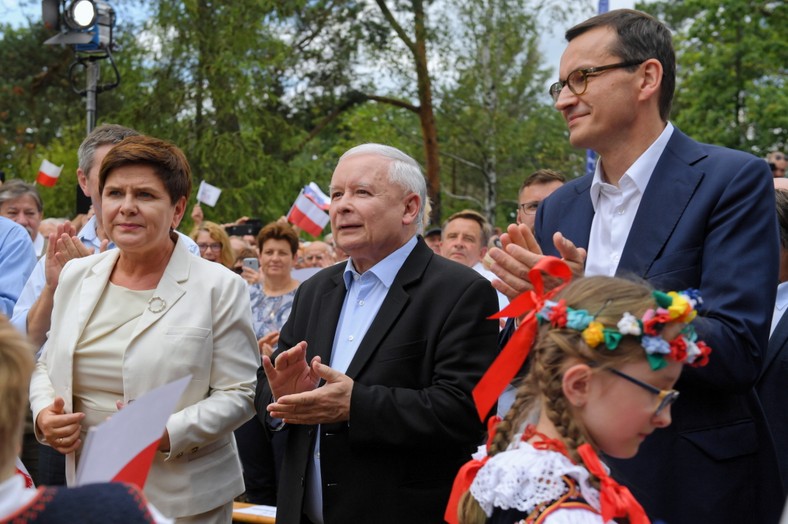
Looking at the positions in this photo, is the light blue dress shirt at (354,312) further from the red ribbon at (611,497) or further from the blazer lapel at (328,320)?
the red ribbon at (611,497)

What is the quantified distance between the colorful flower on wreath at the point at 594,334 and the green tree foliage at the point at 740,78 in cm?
2417

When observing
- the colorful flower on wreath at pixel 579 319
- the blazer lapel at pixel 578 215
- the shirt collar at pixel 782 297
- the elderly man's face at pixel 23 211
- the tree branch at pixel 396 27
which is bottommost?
the shirt collar at pixel 782 297

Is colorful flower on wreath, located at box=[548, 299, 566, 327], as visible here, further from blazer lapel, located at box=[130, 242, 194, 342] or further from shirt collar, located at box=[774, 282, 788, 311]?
shirt collar, located at box=[774, 282, 788, 311]

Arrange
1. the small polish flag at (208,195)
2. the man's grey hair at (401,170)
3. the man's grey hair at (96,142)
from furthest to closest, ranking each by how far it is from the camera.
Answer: the small polish flag at (208,195), the man's grey hair at (96,142), the man's grey hair at (401,170)

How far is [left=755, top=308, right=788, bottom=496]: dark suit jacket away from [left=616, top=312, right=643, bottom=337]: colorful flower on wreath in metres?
1.47

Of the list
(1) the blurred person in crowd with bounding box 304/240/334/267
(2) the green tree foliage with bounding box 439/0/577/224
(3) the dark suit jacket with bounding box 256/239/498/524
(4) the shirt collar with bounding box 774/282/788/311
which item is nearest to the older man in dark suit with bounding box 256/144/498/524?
(3) the dark suit jacket with bounding box 256/239/498/524

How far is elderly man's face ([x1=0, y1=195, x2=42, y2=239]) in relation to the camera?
6695 mm

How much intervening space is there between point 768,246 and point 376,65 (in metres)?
18.8

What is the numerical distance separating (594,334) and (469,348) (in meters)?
1.14

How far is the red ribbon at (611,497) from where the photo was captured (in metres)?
2.19

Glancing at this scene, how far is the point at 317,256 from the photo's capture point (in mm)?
9648

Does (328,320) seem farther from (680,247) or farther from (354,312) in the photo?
(680,247)

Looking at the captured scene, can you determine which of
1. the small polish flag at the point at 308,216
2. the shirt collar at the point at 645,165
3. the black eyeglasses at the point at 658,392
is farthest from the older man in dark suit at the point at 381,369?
the small polish flag at the point at 308,216

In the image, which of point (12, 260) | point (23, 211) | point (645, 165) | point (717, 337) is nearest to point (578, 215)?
point (645, 165)
